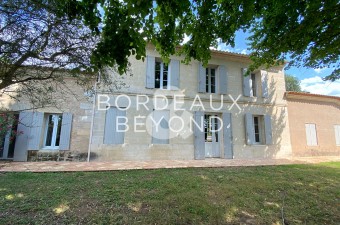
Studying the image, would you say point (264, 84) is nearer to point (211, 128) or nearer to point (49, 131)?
point (211, 128)

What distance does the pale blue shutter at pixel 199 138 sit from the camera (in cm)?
834

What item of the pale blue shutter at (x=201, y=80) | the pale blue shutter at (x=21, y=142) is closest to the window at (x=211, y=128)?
the pale blue shutter at (x=201, y=80)

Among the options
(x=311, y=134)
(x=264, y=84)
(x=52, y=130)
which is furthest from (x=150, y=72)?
(x=311, y=134)

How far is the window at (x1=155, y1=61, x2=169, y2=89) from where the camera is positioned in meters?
8.65

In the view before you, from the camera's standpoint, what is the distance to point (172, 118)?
837cm

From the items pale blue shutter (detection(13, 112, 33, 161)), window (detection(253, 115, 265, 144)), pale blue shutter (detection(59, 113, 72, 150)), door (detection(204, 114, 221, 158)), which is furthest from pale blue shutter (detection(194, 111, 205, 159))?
pale blue shutter (detection(13, 112, 33, 161))

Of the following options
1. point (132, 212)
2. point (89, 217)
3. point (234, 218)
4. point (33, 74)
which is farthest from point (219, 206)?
point (33, 74)

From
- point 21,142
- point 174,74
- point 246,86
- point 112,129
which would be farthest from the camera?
point 246,86

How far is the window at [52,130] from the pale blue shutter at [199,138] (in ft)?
20.4

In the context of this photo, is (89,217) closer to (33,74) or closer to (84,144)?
(33,74)

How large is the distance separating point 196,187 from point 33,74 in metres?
3.93

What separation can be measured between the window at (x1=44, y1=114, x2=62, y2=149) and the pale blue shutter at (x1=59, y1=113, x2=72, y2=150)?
40 cm

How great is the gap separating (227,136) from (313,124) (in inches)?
244

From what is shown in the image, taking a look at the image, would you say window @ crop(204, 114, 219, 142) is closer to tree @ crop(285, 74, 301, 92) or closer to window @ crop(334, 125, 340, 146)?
window @ crop(334, 125, 340, 146)
